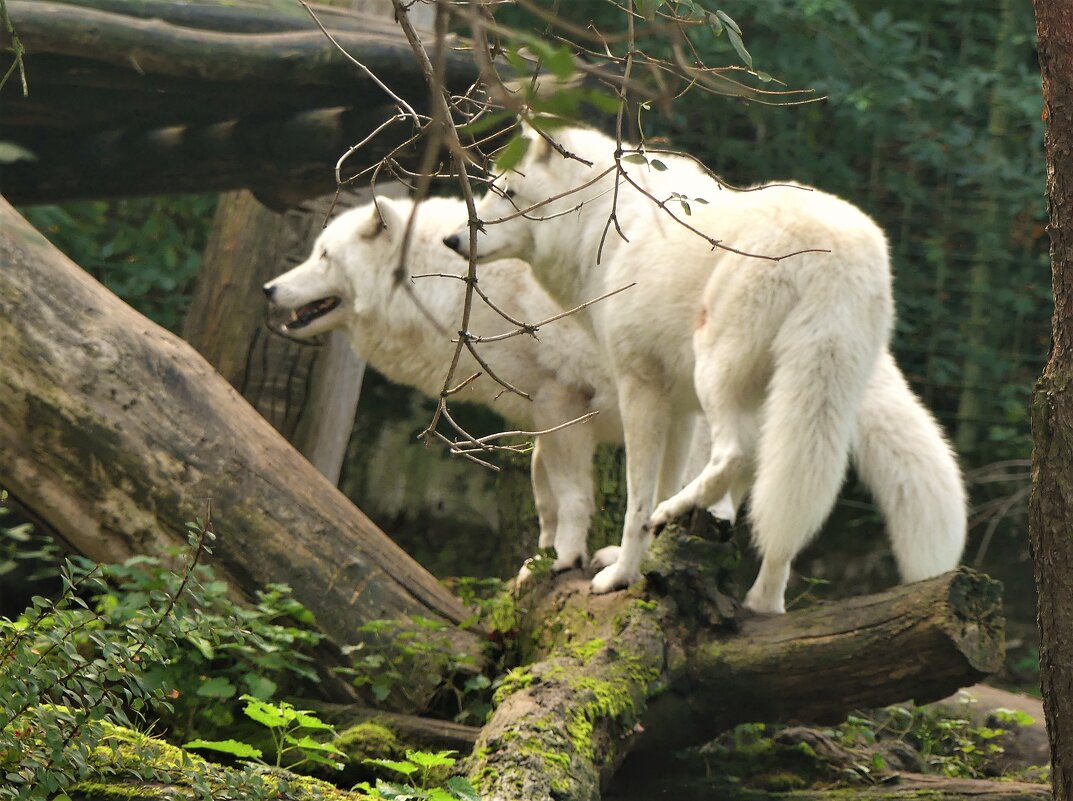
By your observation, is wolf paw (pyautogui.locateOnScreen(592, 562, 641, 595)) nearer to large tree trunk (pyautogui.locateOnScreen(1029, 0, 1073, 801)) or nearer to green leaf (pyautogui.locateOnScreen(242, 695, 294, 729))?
green leaf (pyautogui.locateOnScreen(242, 695, 294, 729))

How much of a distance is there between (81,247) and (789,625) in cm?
483

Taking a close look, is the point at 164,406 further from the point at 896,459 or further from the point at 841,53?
the point at 841,53

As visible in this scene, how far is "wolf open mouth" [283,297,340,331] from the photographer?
5.09 metres

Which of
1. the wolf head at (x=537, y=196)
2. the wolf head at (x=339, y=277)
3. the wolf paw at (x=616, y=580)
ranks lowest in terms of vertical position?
the wolf paw at (x=616, y=580)

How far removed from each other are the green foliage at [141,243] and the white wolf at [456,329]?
5.17 feet

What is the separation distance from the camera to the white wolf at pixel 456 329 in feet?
14.4

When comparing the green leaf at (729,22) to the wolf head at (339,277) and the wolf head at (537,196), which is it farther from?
the wolf head at (339,277)

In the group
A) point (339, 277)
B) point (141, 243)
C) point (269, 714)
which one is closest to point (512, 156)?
point (269, 714)

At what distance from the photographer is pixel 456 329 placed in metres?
4.74

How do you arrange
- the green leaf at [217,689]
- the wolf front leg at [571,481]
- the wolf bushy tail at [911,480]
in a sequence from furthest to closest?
1. the wolf front leg at [571,481]
2. the wolf bushy tail at [911,480]
3. the green leaf at [217,689]

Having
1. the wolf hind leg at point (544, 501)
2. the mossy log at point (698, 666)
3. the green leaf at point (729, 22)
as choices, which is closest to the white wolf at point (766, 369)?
the mossy log at point (698, 666)

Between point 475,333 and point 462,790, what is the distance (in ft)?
8.11

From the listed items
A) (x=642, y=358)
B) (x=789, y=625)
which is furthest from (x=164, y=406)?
(x=789, y=625)

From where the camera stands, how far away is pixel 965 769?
3992mm
